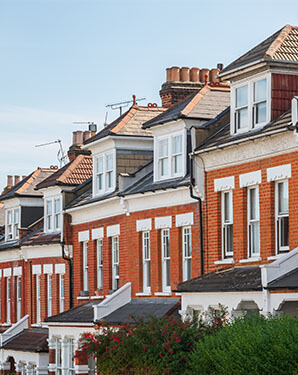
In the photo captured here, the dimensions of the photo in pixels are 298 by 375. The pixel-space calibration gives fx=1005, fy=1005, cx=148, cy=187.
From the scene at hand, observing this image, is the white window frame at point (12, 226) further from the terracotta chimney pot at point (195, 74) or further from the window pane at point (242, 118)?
the window pane at point (242, 118)

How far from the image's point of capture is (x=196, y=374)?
2269 centimetres

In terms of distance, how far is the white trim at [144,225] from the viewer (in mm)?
34469

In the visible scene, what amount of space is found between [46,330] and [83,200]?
6.84 metres

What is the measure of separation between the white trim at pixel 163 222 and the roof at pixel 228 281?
13.8ft

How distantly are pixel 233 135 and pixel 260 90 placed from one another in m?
1.67

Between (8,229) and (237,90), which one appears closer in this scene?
(237,90)

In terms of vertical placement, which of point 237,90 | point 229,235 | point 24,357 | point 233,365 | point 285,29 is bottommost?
point 24,357

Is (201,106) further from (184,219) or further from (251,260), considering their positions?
(251,260)

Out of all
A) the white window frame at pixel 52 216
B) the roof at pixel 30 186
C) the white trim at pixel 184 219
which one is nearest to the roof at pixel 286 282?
the white trim at pixel 184 219

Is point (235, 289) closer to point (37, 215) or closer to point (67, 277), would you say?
point (67, 277)

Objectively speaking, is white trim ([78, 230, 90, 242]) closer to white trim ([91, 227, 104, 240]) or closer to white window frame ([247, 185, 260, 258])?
white trim ([91, 227, 104, 240])

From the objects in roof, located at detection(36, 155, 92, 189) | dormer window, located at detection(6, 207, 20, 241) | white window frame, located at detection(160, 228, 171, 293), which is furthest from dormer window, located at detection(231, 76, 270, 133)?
dormer window, located at detection(6, 207, 20, 241)

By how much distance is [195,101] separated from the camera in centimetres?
3391

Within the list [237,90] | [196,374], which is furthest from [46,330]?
[196,374]
